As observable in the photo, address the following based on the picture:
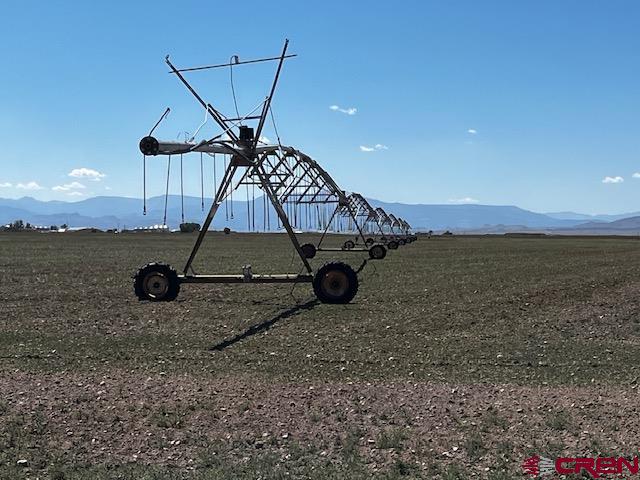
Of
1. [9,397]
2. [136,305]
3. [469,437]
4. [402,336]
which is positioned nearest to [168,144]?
[136,305]

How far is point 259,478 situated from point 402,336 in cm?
721

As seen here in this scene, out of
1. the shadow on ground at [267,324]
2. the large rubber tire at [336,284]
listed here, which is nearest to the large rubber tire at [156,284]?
the shadow on ground at [267,324]

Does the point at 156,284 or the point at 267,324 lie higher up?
the point at 156,284

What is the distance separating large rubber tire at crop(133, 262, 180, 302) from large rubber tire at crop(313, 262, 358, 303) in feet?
12.6

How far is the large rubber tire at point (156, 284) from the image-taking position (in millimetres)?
18047

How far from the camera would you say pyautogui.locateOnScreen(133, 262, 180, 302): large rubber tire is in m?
18.0

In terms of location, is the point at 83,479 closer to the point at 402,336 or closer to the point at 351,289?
the point at 402,336

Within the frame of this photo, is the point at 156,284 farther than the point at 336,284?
Yes

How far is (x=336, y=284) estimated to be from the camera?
57.6 ft

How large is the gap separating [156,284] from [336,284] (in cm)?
485

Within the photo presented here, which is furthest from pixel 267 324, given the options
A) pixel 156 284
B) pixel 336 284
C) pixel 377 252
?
pixel 377 252

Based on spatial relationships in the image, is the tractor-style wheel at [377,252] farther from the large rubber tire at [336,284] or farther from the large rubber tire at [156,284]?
the large rubber tire at [156,284]

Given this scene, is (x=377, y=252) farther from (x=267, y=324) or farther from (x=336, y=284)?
(x=267, y=324)

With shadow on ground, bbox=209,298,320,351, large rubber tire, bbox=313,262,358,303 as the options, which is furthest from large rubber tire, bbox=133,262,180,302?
large rubber tire, bbox=313,262,358,303
